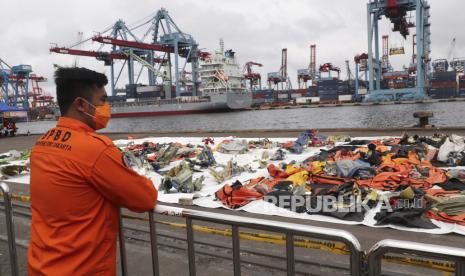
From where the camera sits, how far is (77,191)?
1.65 meters

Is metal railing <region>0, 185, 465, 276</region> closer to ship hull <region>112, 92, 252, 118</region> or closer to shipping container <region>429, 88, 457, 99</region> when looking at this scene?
ship hull <region>112, 92, 252, 118</region>

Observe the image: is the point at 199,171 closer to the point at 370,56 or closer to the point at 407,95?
the point at 370,56

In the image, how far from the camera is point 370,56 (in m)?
62.5

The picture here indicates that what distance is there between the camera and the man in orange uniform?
64.5 inches

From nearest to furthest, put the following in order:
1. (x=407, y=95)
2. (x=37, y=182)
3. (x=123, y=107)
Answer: (x=37, y=182) → (x=407, y=95) → (x=123, y=107)

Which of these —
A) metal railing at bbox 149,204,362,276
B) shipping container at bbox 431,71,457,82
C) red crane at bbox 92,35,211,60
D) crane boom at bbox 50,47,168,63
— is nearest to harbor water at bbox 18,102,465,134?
red crane at bbox 92,35,211,60

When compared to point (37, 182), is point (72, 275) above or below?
below

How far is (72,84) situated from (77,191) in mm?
571

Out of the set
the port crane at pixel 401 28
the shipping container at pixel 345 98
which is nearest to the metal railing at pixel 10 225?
the port crane at pixel 401 28

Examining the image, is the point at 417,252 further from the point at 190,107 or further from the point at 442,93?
the point at 442,93

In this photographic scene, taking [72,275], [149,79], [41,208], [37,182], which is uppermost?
[149,79]

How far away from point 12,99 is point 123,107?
123 ft

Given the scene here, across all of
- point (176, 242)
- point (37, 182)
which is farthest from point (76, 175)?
point (176, 242)

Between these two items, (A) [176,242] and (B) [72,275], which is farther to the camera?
(A) [176,242]
